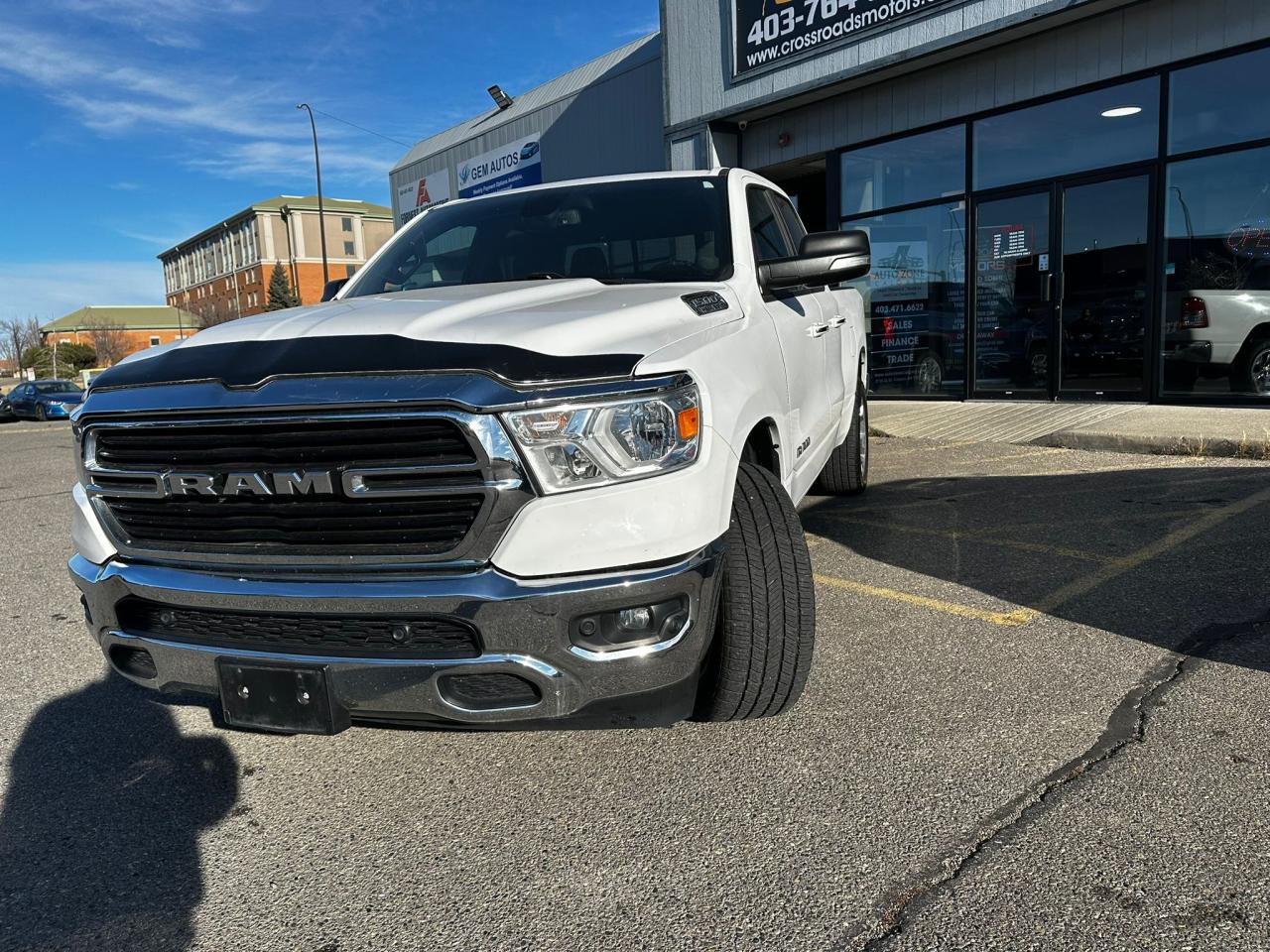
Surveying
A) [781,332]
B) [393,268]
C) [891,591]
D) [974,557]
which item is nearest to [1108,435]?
[974,557]

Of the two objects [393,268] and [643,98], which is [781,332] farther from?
[643,98]

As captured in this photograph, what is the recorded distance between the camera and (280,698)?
2156 mm

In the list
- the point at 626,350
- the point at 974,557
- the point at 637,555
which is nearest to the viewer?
the point at 637,555

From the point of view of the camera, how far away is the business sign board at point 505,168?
16623mm

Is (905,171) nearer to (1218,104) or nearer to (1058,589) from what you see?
(1218,104)

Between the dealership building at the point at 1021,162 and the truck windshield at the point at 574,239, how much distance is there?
7.22 m

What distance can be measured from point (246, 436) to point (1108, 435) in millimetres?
7345

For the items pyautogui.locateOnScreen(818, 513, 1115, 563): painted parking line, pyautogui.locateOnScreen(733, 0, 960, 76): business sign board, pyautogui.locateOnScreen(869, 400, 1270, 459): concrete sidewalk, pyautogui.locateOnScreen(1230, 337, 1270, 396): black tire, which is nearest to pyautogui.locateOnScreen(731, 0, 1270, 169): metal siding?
pyautogui.locateOnScreen(733, 0, 960, 76): business sign board

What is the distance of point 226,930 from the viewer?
2021mm

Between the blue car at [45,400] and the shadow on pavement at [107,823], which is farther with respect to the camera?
the blue car at [45,400]

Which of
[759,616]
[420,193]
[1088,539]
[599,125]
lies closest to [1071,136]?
[1088,539]

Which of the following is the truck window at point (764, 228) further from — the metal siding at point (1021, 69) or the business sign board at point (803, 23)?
the business sign board at point (803, 23)

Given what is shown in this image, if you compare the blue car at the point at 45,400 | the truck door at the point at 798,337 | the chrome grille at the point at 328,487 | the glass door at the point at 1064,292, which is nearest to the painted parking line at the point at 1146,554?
the truck door at the point at 798,337

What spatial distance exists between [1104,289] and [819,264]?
773cm
